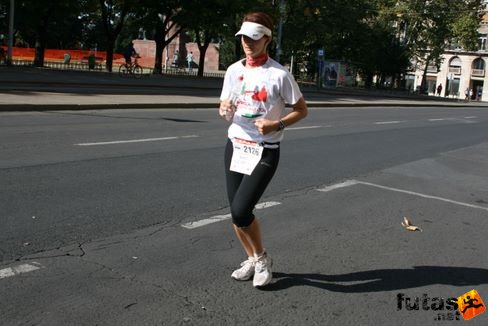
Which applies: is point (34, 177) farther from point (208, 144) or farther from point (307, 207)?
point (208, 144)

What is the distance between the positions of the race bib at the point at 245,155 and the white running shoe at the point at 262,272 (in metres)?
0.67

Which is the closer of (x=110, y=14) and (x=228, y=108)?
(x=228, y=108)

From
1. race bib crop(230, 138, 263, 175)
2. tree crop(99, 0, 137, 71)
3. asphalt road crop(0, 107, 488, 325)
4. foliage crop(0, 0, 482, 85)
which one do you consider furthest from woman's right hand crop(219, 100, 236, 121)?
tree crop(99, 0, 137, 71)

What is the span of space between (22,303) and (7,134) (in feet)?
26.2

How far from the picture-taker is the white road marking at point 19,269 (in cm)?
419

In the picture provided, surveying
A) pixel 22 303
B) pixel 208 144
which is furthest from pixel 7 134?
pixel 22 303

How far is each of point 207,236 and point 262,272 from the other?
130cm

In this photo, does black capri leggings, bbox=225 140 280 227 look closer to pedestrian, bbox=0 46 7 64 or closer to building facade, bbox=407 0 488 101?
pedestrian, bbox=0 46 7 64

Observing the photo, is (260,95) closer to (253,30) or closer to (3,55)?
(253,30)

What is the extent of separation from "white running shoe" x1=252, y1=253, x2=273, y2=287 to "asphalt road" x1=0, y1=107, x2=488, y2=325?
0.26 feet

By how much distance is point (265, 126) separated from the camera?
13.0 ft

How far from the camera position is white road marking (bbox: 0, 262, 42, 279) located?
165 inches

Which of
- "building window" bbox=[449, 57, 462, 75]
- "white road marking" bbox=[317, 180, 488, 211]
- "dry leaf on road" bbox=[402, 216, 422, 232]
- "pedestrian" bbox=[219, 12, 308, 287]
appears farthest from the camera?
"building window" bbox=[449, 57, 462, 75]

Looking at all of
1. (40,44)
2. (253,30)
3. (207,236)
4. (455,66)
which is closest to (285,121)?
(253,30)
